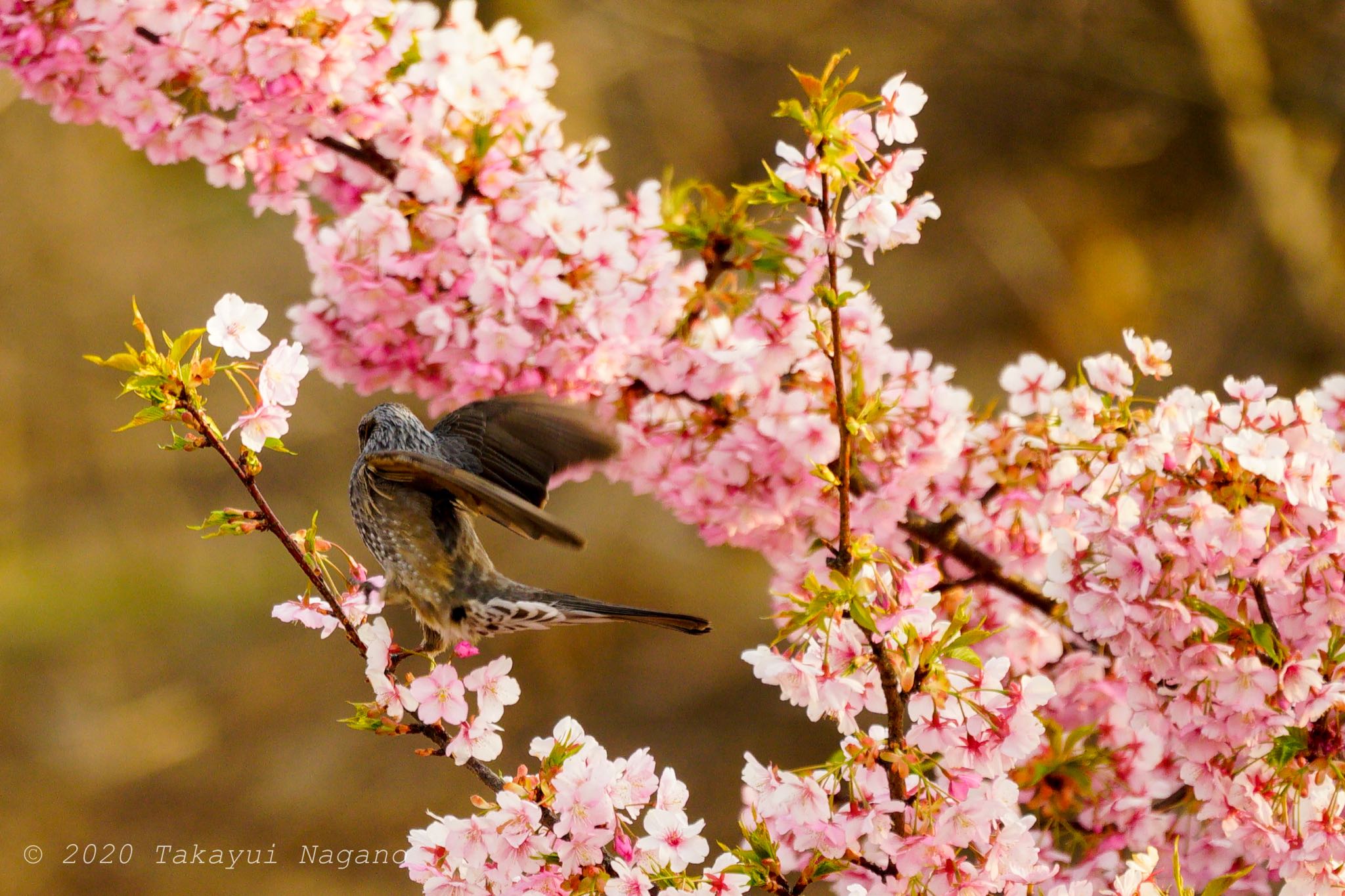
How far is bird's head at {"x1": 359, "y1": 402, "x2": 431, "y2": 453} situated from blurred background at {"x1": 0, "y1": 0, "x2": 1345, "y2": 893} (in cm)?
277

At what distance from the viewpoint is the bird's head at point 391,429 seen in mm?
1454

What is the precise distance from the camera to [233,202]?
507 centimetres

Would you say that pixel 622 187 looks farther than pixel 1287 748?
Yes

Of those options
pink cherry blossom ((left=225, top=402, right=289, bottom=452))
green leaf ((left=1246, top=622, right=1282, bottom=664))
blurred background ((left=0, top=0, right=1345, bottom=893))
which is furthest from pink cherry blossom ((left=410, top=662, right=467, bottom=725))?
blurred background ((left=0, top=0, right=1345, bottom=893))

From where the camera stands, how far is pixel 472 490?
3.61 feet

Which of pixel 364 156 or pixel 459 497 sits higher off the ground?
pixel 364 156

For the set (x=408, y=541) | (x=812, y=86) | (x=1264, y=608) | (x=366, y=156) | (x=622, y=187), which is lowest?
(x=1264, y=608)

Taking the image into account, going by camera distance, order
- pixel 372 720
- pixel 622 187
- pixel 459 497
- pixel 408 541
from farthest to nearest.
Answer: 1. pixel 622 187
2. pixel 408 541
3. pixel 459 497
4. pixel 372 720

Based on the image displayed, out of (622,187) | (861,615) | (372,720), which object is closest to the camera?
(861,615)

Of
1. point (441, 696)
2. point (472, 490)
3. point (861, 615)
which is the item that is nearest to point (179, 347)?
point (472, 490)

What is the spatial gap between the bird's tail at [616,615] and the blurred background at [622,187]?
3051 millimetres

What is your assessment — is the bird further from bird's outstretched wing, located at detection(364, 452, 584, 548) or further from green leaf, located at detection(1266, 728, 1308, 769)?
green leaf, located at detection(1266, 728, 1308, 769)

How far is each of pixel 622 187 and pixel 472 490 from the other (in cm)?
406

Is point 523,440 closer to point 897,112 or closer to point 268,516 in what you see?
point 268,516
